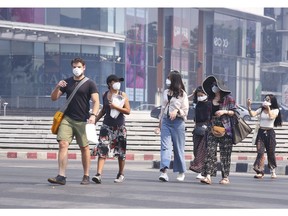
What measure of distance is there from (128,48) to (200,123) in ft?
152

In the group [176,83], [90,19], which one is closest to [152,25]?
[90,19]

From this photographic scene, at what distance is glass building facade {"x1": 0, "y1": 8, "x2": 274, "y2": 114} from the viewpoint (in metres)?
51.5

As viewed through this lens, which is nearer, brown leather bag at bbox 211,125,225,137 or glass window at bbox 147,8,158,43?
brown leather bag at bbox 211,125,225,137

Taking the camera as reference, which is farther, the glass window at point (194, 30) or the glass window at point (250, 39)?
the glass window at point (250, 39)

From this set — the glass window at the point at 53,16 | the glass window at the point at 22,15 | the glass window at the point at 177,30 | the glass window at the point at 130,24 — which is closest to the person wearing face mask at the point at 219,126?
the glass window at the point at 22,15

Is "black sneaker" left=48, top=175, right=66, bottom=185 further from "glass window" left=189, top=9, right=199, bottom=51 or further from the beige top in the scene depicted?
"glass window" left=189, top=9, right=199, bottom=51

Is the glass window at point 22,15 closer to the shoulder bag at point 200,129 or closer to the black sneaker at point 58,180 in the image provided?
the shoulder bag at point 200,129

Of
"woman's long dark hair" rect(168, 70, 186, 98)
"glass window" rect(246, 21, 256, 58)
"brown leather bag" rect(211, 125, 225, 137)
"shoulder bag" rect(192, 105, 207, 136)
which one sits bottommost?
"shoulder bag" rect(192, 105, 207, 136)

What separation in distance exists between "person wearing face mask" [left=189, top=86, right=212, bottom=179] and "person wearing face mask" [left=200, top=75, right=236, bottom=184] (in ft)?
1.99

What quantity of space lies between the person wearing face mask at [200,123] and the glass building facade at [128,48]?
1490 inches

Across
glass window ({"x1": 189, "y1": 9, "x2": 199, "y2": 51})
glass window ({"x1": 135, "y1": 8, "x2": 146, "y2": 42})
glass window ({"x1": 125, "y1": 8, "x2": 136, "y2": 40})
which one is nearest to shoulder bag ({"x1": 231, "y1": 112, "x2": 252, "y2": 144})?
glass window ({"x1": 125, "y1": 8, "x2": 136, "y2": 40})

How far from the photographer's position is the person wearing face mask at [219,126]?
35.7ft

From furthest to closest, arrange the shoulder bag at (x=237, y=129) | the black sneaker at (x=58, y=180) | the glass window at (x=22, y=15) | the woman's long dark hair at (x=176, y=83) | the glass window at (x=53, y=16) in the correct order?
the glass window at (x=53, y=16)
the glass window at (x=22, y=15)
the woman's long dark hair at (x=176, y=83)
the shoulder bag at (x=237, y=129)
the black sneaker at (x=58, y=180)
